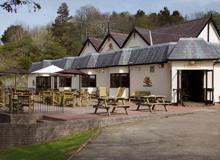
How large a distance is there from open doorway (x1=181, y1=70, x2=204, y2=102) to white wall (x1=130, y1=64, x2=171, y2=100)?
1.14 m

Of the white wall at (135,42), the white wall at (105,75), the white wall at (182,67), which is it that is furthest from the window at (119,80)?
the white wall at (182,67)

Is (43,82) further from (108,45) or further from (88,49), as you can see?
(108,45)

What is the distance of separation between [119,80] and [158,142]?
20116 mm

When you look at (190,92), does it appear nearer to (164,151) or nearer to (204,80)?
(204,80)

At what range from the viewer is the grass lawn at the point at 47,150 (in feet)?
34.0

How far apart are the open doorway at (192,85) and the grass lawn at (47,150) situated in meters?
13.9

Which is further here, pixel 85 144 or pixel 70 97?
pixel 70 97

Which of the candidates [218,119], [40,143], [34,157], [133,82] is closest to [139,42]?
[133,82]

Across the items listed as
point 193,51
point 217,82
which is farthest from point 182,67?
point 217,82

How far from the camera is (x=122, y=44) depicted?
38.1 metres

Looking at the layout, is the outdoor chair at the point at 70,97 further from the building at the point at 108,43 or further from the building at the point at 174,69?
the building at the point at 108,43

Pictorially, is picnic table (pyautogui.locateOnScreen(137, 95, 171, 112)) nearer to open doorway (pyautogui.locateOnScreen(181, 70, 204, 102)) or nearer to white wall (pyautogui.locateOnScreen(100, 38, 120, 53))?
open doorway (pyautogui.locateOnScreen(181, 70, 204, 102))

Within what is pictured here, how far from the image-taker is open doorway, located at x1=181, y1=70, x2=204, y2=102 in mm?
26438

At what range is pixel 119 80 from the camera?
31406 millimetres
